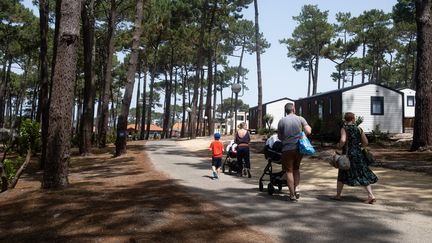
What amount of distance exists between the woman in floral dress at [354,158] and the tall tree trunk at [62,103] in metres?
5.32

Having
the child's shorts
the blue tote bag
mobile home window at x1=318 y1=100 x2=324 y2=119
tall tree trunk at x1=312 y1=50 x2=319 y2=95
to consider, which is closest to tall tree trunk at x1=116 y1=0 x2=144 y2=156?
the child's shorts

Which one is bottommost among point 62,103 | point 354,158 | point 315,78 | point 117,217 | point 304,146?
point 117,217

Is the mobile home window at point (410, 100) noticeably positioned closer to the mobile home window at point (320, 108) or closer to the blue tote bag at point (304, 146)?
the mobile home window at point (320, 108)

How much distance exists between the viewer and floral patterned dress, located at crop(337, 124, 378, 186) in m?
7.15

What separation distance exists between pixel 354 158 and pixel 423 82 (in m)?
11.0

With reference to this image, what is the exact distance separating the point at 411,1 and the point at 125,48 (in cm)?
2566

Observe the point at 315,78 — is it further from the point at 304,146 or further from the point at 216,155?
the point at 304,146

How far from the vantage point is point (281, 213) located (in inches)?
244

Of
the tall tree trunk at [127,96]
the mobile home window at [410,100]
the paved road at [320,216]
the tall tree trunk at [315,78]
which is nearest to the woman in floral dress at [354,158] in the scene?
the paved road at [320,216]

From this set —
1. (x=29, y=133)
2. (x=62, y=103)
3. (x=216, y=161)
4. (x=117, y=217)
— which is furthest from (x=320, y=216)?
(x=29, y=133)

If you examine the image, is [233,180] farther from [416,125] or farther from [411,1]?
[411,1]

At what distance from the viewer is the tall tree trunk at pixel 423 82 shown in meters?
16.1

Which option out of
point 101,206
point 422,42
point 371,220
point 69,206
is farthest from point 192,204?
point 422,42

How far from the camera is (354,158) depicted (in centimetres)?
730
